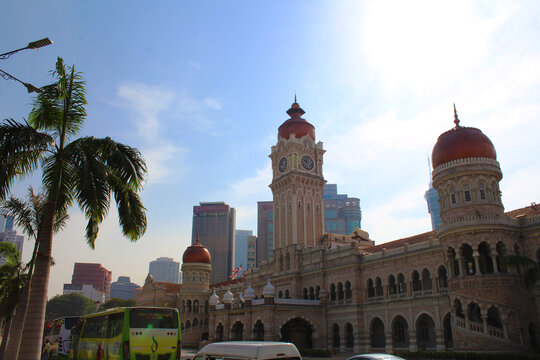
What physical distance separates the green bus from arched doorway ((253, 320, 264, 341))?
2366 centimetres

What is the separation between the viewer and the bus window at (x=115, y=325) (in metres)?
16.5

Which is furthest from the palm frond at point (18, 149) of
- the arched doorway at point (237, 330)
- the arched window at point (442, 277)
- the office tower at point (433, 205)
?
the office tower at point (433, 205)

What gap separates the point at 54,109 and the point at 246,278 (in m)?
44.3

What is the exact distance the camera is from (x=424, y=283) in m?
33.3

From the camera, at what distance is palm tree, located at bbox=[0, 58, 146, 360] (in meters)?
12.4

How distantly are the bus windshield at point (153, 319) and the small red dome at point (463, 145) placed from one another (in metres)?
20.7

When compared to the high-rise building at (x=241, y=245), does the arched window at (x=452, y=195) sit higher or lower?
lower

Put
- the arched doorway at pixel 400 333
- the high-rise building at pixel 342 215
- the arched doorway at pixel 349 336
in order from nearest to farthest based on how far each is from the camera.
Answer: the arched doorway at pixel 400 333 < the arched doorway at pixel 349 336 < the high-rise building at pixel 342 215

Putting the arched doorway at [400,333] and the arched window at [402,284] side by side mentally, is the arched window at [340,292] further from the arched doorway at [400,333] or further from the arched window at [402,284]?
the arched window at [402,284]

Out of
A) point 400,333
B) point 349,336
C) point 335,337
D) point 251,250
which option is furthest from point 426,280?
point 251,250

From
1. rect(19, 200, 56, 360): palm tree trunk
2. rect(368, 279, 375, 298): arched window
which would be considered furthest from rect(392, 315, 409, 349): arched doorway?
rect(19, 200, 56, 360): palm tree trunk

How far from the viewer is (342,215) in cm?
15000

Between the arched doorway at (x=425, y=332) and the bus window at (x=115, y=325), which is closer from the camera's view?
the bus window at (x=115, y=325)

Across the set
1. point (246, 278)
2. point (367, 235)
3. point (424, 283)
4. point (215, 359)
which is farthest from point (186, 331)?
point (215, 359)
